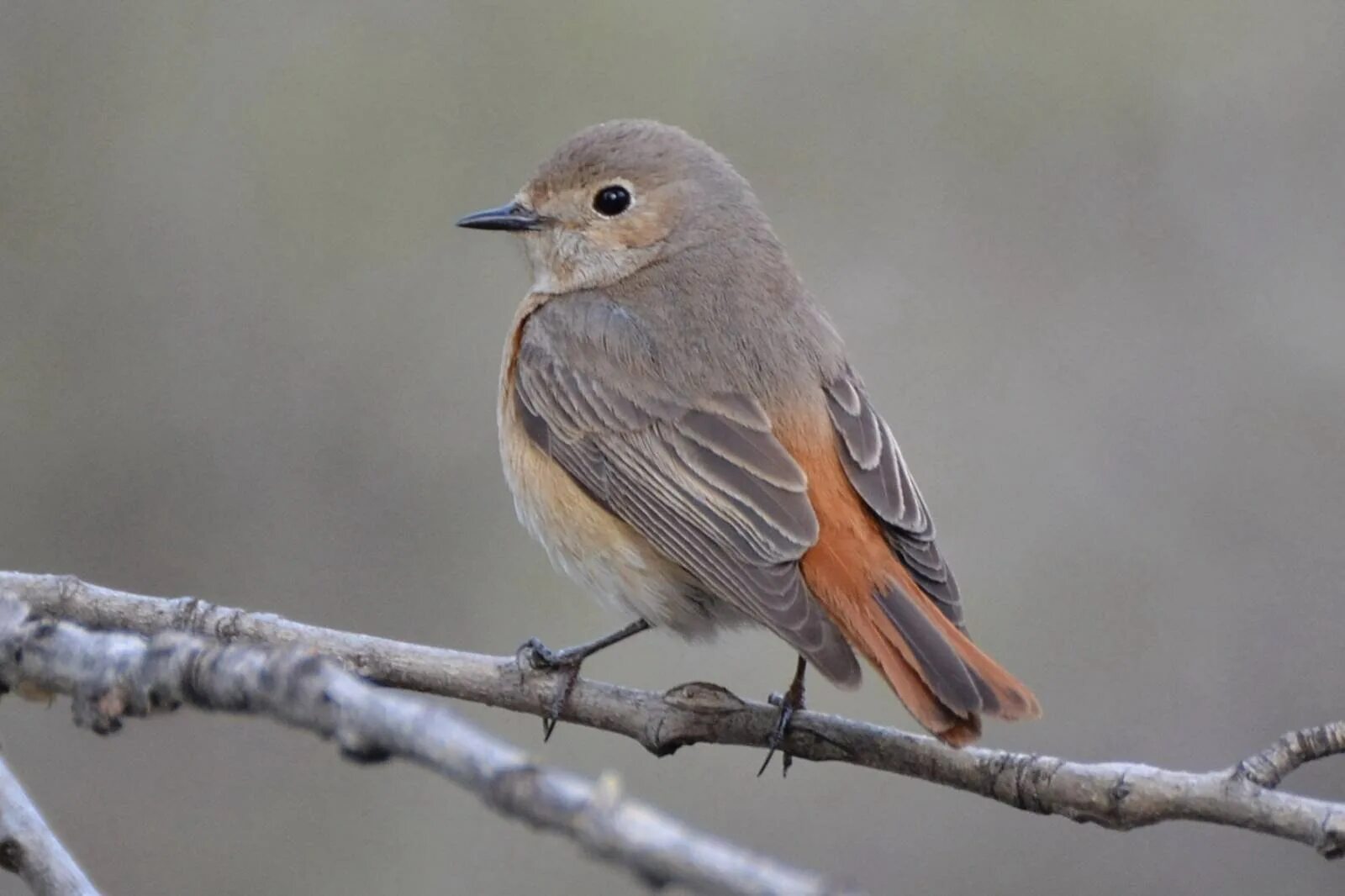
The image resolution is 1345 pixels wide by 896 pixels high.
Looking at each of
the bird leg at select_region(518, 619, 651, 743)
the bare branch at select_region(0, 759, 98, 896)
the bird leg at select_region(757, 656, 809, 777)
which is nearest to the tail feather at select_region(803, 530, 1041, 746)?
the bird leg at select_region(757, 656, 809, 777)

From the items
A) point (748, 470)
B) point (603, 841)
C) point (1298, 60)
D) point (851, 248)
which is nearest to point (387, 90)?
point (851, 248)

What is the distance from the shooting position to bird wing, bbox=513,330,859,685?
13.1ft

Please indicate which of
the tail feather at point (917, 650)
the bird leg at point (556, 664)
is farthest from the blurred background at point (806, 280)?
the tail feather at point (917, 650)

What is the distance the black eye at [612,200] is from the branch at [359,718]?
2916mm

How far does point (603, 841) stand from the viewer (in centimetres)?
202

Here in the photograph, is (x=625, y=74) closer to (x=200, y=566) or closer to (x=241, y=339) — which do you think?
(x=241, y=339)

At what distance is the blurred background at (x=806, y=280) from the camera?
611cm

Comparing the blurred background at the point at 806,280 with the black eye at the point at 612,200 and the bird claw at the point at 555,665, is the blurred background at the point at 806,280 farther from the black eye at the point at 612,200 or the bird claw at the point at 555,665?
the bird claw at the point at 555,665

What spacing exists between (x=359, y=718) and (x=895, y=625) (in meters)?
1.77

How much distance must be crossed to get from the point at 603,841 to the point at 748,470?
244cm

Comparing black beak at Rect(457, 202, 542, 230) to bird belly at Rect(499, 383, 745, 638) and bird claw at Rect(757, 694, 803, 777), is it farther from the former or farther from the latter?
bird claw at Rect(757, 694, 803, 777)

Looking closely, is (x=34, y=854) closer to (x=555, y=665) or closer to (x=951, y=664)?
(x=555, y=665)

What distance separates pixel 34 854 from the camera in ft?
9.00

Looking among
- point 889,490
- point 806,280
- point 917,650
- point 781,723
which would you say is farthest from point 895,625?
point 806,280
